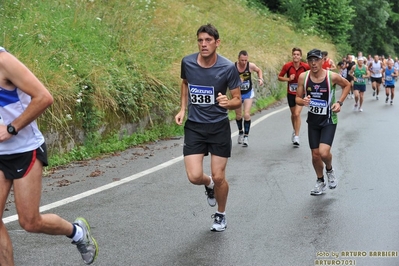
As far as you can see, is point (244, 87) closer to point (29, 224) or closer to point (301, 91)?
point (301, 91)

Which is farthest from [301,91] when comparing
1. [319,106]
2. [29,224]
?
[29,224]

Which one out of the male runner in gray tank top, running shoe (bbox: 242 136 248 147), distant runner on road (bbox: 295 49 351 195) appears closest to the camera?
the male runner in gray tank top

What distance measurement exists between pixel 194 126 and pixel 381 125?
11.2 metres

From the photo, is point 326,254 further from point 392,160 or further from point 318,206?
point 392,160

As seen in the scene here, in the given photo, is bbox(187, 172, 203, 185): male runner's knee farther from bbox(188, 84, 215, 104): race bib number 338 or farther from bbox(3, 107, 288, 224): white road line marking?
bbox(3, 107, 288, 224): white road line marking

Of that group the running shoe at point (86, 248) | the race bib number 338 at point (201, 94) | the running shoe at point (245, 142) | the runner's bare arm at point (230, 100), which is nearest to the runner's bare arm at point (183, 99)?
the race bib number 338 at point (201, 94)

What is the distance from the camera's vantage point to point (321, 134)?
365 inches

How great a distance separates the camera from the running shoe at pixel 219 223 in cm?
707

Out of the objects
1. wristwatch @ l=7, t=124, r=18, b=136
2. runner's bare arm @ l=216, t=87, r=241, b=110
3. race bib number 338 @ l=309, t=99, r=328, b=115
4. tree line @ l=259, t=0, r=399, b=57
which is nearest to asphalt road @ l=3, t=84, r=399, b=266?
race bib number 338 @ l=309, t=99, r=328, b=115

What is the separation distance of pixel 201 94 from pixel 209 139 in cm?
46

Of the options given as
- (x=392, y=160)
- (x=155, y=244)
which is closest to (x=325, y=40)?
(x=392, y=160)

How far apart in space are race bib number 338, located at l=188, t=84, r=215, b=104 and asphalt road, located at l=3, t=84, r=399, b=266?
4.26 ft

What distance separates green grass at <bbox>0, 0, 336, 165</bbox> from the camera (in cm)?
1171

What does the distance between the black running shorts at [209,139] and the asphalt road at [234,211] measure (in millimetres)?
799
